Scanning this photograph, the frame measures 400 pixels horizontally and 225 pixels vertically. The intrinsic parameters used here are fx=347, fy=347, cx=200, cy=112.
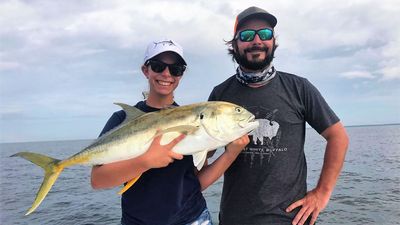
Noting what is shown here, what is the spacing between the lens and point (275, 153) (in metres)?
4.12

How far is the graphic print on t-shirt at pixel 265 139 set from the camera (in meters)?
4.13

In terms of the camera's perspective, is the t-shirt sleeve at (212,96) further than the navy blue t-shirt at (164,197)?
Yes

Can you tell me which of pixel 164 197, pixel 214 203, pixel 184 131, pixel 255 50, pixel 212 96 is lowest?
pixel 214 203

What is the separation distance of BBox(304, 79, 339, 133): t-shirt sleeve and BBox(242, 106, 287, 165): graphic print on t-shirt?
395 mm

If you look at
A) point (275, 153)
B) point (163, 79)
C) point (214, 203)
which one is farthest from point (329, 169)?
point (214, 203)

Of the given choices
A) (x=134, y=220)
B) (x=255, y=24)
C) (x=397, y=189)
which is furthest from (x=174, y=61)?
(x=397, y=189)

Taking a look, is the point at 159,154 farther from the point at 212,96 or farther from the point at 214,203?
the point at 214,203

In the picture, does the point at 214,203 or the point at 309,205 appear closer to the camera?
the point at 309,205

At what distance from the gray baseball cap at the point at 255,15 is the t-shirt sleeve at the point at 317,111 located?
0.91 m

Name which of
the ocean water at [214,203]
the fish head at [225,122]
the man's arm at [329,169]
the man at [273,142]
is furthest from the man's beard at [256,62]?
the ocean water at [214,203]

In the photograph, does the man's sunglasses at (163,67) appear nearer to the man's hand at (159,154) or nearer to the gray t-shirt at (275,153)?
the gray t-shirt at (275,153)

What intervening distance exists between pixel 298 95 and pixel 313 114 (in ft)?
Result: 0.94

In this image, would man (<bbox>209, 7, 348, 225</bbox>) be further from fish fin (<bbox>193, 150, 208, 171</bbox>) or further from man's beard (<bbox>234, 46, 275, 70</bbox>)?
fish fin (<bbox>193, 150, 208, 171</bbox>)

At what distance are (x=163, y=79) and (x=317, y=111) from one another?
186cm
